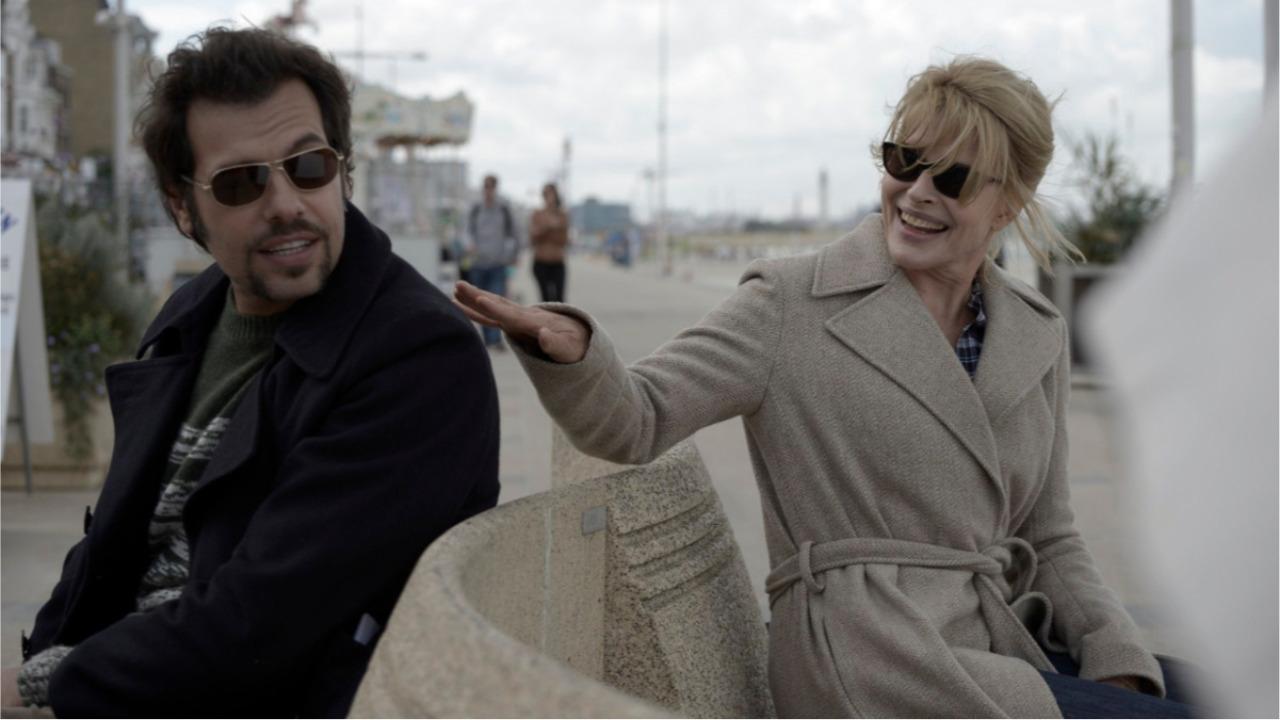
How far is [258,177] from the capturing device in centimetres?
222

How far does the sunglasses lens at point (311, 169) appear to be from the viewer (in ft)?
7.33

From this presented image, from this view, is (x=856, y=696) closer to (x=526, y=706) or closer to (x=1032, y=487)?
(x=1032, y=487)

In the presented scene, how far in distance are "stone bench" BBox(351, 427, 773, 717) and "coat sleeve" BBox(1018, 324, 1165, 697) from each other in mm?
528

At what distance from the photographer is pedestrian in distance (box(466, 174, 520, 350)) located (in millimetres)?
14461

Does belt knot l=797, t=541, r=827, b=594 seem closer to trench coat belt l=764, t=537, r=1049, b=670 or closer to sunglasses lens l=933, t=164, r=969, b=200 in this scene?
trench coat belt l=764, t=537, r=1049, b=670

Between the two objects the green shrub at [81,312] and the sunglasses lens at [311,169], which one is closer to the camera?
the sunglasses lens at [311,169]

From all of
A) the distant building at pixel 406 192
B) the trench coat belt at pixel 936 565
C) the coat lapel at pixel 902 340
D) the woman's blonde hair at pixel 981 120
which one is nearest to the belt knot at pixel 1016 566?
the trench coat belt at pixel 936 565

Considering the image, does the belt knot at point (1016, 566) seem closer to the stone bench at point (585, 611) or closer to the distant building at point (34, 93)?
the stone bench at point (585, 611)

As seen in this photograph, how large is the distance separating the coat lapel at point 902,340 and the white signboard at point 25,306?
4448 mm

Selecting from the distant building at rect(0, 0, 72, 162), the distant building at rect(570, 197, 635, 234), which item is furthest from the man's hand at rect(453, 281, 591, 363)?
the distant building at rect(570, 197, 635, 234)

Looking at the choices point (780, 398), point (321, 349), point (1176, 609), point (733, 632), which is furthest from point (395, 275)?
point (1176, 609)

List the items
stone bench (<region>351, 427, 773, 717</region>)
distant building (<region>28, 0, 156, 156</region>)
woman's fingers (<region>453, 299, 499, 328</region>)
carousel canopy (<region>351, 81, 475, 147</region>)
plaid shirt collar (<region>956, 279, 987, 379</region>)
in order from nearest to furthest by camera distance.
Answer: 1. stone bench (<region>351, 427, 773, 717</region>)
2. woman's fingers (<region>453, 299, 499, 328</region>)
3. plaid shirt collar (<region>956, 279, 987, 379</region>)
4. carousel canopy (<region>351, 81, 475, 147</region>)
5. distant building (<region>28, 0, 156, 156</region>)

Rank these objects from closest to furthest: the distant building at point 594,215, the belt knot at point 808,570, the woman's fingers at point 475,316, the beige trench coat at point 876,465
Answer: the woman's fingers at point 475,316 → the beige trench coat at point 876,465 → the belt knot at point 808,570 → the distant building at point 594,215

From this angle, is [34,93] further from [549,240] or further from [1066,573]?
[1066,573]
